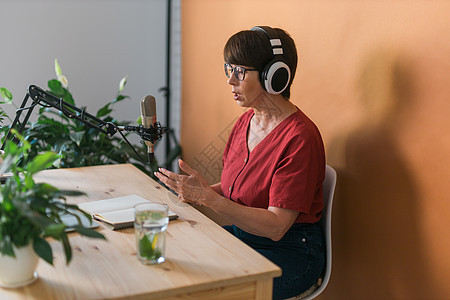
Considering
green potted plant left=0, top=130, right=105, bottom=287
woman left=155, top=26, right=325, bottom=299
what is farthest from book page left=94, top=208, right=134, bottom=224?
green potted plant left=0, top=130, right=105, bottom=287

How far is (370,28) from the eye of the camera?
1.88 metres

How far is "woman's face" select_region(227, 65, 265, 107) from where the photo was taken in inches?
74.8

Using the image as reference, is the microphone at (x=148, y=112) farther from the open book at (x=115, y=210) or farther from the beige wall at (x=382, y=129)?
the beige wall at (x=382, y=129)

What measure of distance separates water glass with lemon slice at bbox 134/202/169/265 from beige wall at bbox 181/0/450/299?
0.91 meters

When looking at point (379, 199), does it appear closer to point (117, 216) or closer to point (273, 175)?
point (273, 175)

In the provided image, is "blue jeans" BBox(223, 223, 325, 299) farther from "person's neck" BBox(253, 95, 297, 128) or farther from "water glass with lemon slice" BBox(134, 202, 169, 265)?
"water glass with lemon slice" BBox(134, 202, 169, 265)

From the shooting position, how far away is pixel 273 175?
5.99 feet

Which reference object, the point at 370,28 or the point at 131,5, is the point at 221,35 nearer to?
the point at 131,5

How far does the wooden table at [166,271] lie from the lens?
1137 millimetres

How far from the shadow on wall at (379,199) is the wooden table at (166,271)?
2.20ft

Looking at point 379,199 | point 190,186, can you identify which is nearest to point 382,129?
point 379,199

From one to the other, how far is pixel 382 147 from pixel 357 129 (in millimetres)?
146

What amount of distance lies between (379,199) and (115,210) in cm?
93

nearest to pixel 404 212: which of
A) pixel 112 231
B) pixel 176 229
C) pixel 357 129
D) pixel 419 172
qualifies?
pixel 419 172
